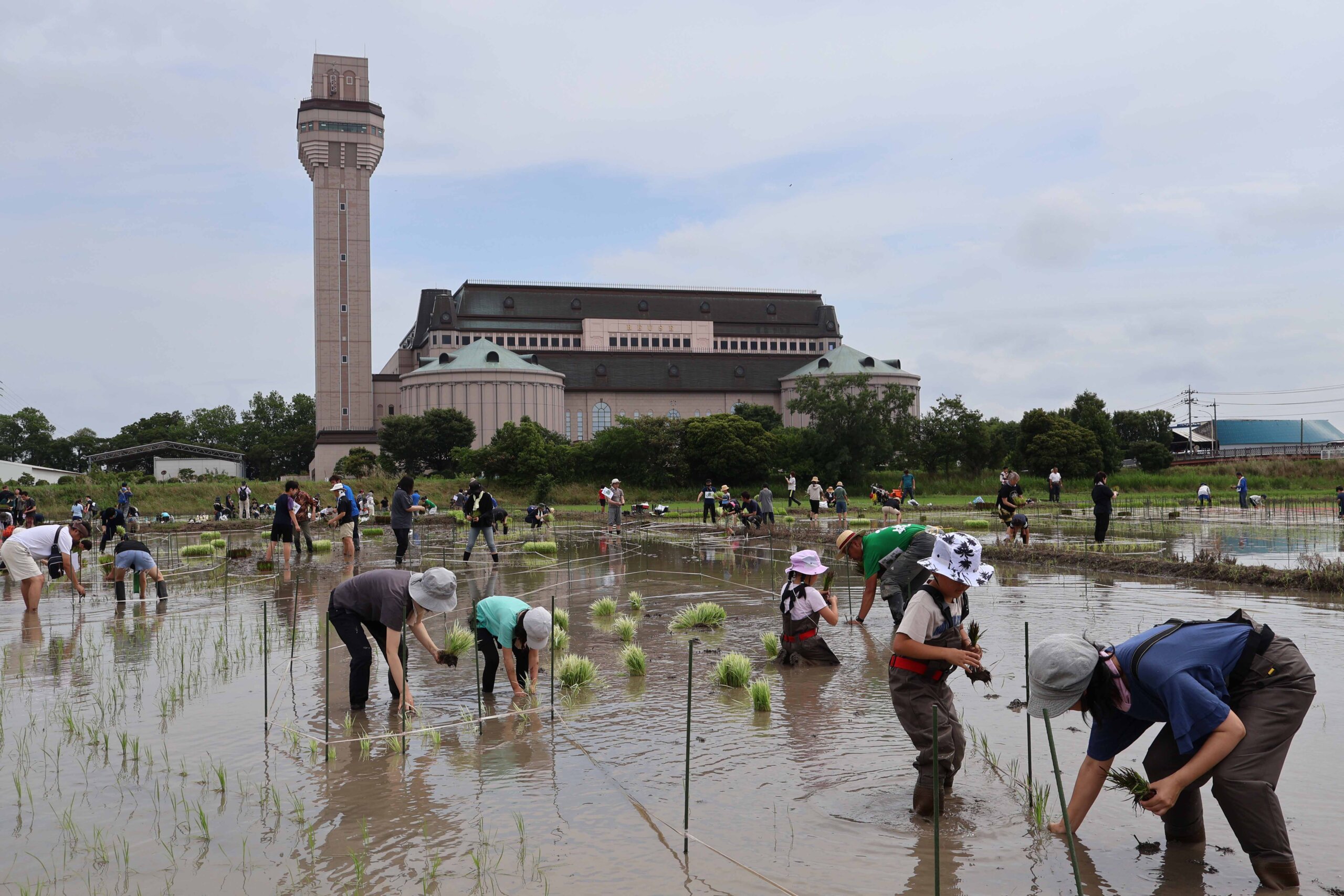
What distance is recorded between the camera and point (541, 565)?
22.1 meters

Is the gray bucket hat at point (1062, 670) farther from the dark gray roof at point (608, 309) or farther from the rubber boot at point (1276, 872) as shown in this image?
the dark gray roof at point (608, 309)

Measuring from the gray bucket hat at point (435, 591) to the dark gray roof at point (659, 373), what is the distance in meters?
99.5

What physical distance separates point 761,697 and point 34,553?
1200cm

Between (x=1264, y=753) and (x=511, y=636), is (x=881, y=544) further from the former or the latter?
(x=1264, y=753)

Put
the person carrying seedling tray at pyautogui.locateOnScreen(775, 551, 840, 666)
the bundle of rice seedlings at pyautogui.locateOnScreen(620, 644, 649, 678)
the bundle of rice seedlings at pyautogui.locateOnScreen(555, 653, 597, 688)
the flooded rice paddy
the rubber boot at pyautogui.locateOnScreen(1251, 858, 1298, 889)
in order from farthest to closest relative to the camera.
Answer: the bundle of rice seedlings at pyautogui.locateOnScreen(620, 644, 649, 678)
the person carrying seedling tray at pyautogui.locateOnScreen(775, 551, 840, 666)
the bundle of rice seedlings at pyautogui.locateOnScreen(555, 653, 597, 688)
the flooded rice paddy
the rubber boot at pyautogui.locateOnScreen(1251, 858, 1298, 889)

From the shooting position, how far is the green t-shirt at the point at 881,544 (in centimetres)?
906

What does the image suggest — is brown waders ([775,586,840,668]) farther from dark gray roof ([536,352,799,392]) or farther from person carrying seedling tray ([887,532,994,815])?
dark gray roof ([536,352,799,392])

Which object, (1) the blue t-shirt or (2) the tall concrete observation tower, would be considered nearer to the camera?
(1) the blue t-shirt

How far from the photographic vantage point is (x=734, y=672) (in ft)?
31.0

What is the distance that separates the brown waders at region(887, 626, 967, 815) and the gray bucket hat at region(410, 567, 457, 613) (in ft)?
11.5

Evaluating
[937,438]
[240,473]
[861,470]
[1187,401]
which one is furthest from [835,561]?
[1187,401]

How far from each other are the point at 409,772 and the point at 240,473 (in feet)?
320

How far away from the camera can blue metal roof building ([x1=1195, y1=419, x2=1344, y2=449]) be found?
126m

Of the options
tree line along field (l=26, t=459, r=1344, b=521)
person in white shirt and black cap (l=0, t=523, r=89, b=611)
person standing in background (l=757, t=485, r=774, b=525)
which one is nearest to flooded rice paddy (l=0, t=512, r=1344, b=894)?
person in white shirt and black cap (l=0, t=523, r=89, b=611)
